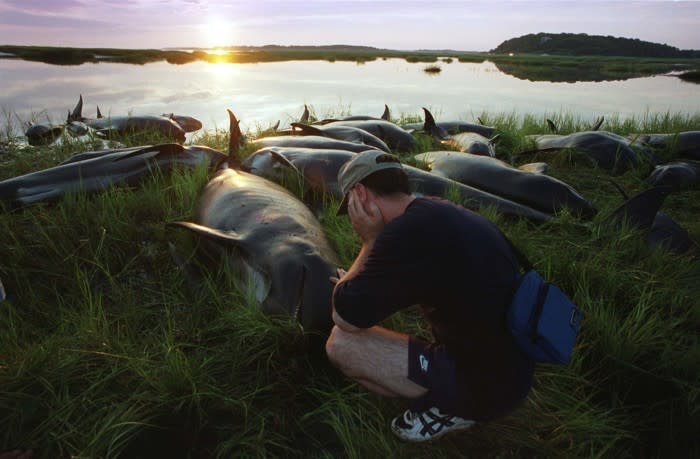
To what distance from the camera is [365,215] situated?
2.18m

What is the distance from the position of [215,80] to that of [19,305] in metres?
18.5

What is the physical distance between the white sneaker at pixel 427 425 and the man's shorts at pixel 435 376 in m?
0.03

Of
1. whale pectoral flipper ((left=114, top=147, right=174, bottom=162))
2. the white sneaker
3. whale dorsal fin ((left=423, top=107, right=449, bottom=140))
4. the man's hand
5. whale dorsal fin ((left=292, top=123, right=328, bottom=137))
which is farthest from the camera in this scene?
whale dorsal fin ((left=423, top=107, right=449, bottom=140))

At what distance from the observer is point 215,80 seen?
64.4 feet

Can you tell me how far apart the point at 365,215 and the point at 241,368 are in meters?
1.01

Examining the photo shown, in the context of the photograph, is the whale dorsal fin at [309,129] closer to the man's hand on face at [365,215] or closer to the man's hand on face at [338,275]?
the man's hand on face at [338,275]

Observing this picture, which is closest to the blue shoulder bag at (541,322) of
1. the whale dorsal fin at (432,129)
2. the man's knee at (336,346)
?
the man's knee at (336,346)

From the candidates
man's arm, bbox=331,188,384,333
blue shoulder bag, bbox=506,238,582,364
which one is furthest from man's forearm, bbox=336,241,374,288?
blue shoulder bag, bbox=506,238,582,364

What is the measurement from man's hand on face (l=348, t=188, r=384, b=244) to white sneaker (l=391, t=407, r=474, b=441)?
834 millimetres

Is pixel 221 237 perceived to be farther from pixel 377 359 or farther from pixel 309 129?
pixel 309 129

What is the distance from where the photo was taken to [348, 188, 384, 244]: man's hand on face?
2.16 meters

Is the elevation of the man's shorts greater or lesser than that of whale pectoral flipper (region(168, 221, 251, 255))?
lesser

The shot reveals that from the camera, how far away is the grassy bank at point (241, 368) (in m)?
1.98

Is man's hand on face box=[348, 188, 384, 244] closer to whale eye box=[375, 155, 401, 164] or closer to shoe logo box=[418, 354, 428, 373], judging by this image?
whale eye box=[375, 155, 401, 164]
